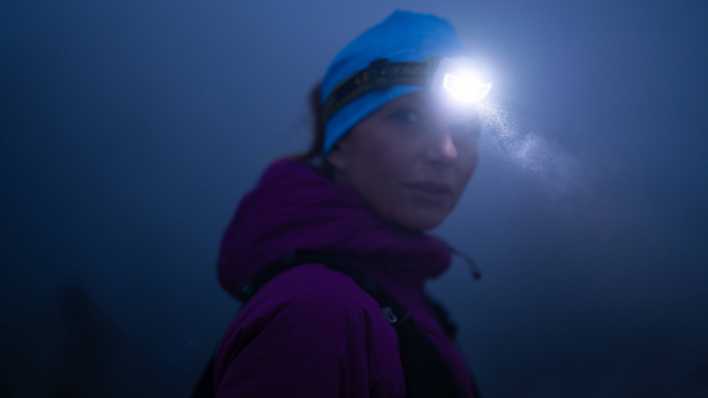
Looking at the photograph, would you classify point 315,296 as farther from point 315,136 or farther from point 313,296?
point 315,136

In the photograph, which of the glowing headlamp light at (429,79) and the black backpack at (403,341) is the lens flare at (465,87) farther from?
the black backpack at (403,341)

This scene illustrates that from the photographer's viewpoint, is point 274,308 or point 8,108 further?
point 8,108

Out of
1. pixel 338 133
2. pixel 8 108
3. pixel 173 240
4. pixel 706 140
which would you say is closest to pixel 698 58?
pixel 706 140

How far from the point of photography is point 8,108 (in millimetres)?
961

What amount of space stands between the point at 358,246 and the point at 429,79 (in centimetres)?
29

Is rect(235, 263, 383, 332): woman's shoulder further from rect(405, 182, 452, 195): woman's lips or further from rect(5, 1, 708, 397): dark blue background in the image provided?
rect(5, 1, 708, 397): dark blue background

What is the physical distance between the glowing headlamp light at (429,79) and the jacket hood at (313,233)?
0.16m

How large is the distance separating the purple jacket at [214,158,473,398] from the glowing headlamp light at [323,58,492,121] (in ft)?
0.54

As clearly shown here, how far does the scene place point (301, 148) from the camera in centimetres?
89

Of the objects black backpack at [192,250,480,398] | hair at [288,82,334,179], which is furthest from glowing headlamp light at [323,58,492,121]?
black backpack at [192,250,480,398]

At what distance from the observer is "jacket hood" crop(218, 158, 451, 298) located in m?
0.54

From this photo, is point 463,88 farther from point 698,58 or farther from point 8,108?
Answer: point 8,108

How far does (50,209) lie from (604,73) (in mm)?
1333

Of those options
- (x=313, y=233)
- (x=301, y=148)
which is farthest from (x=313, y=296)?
(x=301, y=148)
